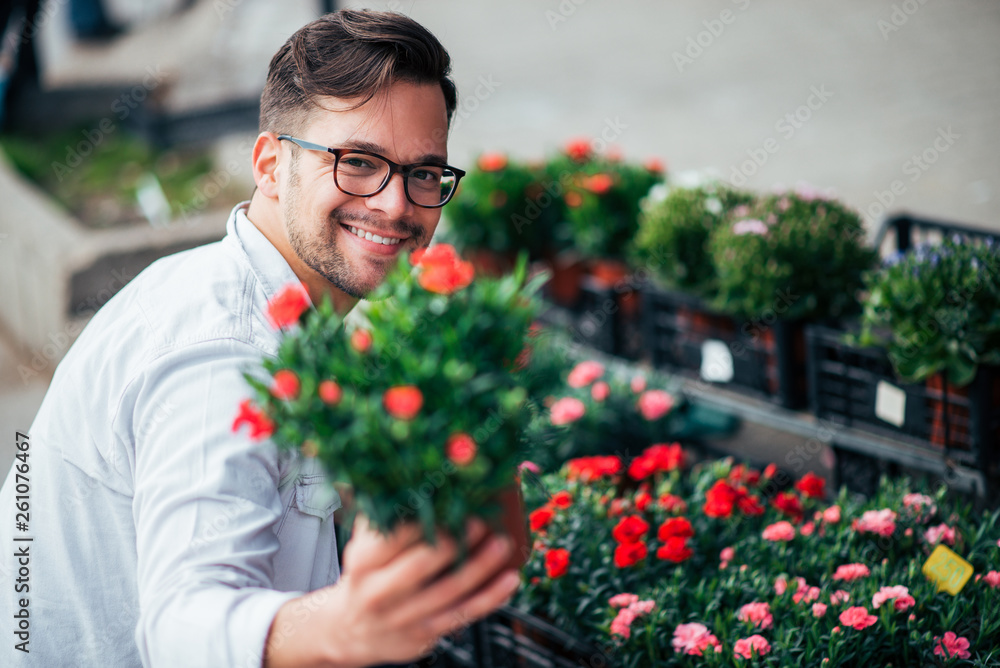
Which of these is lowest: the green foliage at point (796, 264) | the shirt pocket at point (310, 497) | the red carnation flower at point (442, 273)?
the green foliage at point (796, 264)

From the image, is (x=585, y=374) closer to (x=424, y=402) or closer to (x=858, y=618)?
(x=858, y=618)

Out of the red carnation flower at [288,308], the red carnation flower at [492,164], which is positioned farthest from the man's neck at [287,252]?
the red carnation flower at [492,164]

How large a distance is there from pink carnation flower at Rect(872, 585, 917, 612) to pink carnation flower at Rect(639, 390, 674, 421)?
4.57ft

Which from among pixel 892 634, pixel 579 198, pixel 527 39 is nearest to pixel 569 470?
pixel 892 634

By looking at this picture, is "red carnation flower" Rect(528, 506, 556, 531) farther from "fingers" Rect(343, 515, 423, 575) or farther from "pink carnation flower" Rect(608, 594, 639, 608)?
"fingers" Rect(343, 515, 423, 575)

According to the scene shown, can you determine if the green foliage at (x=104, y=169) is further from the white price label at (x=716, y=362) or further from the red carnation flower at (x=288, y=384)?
the red carnation flower at (x=288, y=384)

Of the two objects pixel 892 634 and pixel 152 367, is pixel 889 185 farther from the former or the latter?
pixel 152 367

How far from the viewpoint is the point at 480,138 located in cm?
855

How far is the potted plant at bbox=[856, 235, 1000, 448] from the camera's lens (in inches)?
98.5

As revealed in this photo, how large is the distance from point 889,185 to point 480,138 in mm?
3976

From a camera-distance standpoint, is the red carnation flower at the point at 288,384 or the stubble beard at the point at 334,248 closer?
the red carnation flower at the point at 288,384

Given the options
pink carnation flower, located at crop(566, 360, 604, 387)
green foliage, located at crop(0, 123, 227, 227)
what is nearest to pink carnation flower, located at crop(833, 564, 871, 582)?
pink carnation flower, located at crop(566, 360, 604, 387)

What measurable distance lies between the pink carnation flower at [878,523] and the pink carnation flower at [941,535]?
82 mm

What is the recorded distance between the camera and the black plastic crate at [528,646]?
7.13 feet
